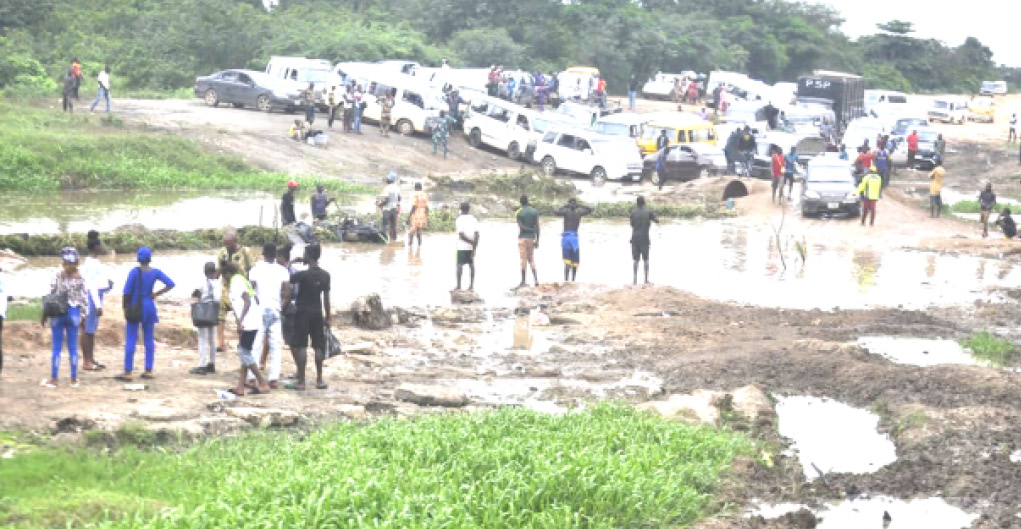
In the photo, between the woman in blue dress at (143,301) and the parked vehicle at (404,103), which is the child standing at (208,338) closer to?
the woman in blue dress at (143,301)

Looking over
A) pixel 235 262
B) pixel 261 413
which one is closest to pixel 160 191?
pixel 235 262

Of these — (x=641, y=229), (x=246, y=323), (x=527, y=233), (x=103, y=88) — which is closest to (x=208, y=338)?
(x=246, y=323)

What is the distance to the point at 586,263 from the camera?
83.8ft

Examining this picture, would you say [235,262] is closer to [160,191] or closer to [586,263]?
[586,263]

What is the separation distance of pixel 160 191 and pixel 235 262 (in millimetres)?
17839

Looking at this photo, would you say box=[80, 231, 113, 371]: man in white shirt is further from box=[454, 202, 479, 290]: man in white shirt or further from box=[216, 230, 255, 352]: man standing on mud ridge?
box=[454, 202, 479, 290]: man in white shirt

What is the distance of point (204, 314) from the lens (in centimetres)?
1394

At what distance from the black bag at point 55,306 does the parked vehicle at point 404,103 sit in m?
29.6

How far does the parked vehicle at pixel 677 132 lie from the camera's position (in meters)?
42.3

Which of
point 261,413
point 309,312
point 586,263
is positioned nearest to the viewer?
point 261,413

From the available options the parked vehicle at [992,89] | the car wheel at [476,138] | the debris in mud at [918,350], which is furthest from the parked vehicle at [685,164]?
the parked vehicle at [992,89]

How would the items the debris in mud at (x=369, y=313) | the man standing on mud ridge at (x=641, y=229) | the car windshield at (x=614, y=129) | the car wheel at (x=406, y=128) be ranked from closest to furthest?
the debris in mud at (x=369, y=313), the man standing on mud ridge at (x=641, y=229), the car wheel at (x=406, y=128), the car windshield at (x=614, y=129)

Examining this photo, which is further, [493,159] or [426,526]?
[493,159]

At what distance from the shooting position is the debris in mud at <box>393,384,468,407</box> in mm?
14023
